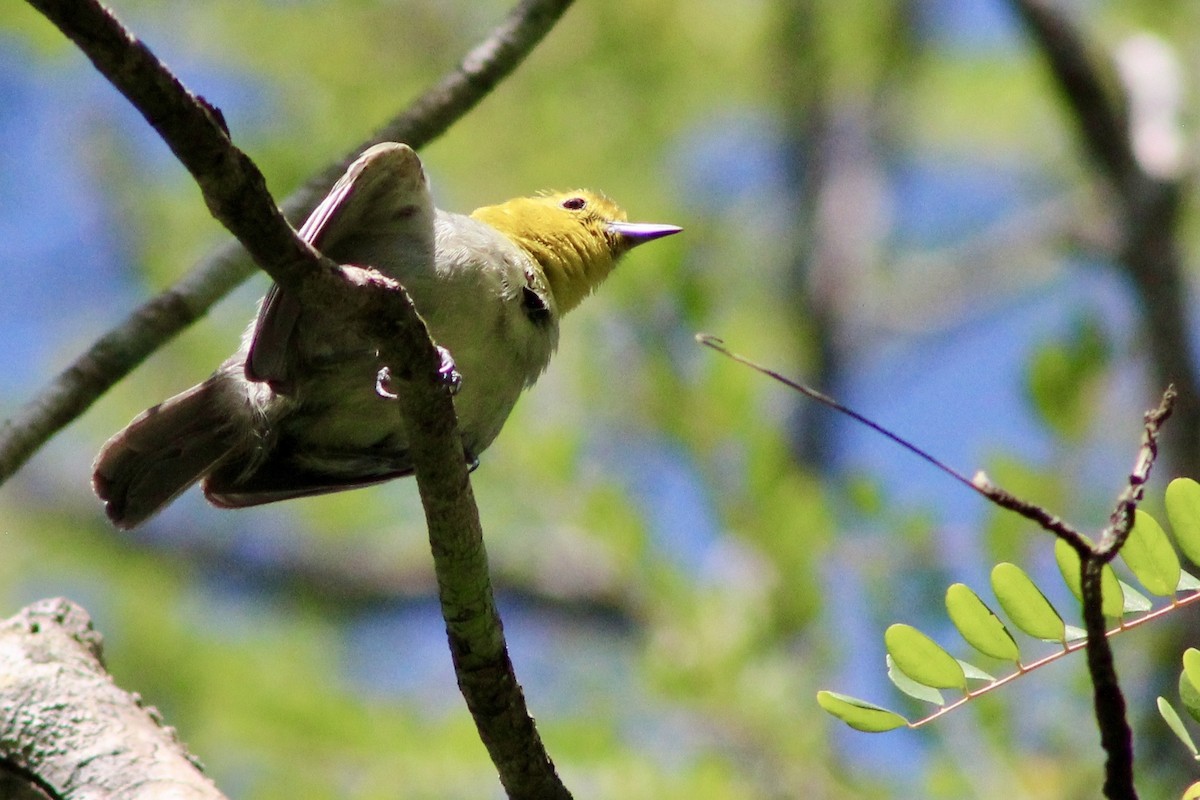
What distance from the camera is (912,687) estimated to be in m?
2.61

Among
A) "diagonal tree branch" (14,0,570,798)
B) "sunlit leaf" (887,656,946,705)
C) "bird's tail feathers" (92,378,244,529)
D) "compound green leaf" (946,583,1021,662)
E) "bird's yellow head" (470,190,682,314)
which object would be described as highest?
"bird's yellow head" (470,190,682,314)

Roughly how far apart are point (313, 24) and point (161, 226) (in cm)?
191

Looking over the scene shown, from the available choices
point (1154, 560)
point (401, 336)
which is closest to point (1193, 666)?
point (1154, 560)

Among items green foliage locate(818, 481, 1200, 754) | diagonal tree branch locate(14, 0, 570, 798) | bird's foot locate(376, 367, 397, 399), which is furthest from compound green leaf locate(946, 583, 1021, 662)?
bird's foot locate(376, 367, 397, 399)

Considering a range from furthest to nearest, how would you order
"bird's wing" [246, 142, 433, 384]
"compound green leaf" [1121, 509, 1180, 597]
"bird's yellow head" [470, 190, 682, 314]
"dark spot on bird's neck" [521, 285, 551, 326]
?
"bird's yellow head" [470, 190, 682, 314] < "dark spot on bird's neck" [521, 285, 551, 326] < "bird's wing" [246, 142, 433, 384] < "compound green leaf" [1121, 509, 1180, 597]

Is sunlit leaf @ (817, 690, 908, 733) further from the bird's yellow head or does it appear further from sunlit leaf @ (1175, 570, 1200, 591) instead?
the bird's yellow head

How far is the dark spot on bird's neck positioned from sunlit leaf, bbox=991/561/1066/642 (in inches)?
84.5

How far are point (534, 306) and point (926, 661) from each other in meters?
2.14

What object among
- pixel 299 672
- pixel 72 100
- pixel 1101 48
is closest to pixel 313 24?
pixel 72 100

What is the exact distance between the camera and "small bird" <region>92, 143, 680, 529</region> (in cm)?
404

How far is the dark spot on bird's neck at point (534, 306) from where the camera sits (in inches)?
169

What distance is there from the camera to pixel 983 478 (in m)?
1.88

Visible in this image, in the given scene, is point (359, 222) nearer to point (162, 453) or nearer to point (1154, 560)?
point (162, 453)

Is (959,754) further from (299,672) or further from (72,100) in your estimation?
(72,100)
